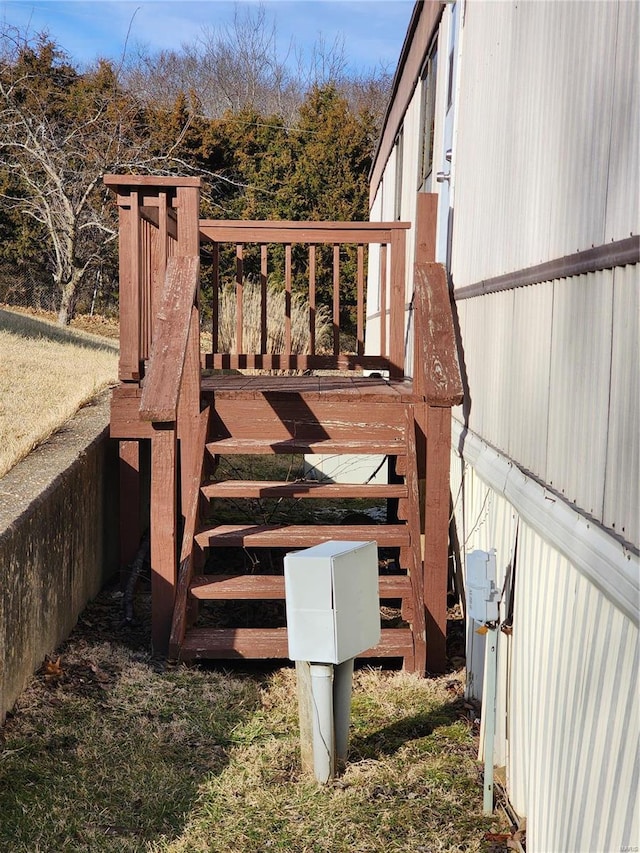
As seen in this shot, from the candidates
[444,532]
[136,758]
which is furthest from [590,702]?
[444,532]

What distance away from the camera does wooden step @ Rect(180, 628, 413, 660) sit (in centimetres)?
426

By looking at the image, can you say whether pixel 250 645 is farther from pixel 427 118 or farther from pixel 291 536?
pixel 427 118

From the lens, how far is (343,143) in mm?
19719

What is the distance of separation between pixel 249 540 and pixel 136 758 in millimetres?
1283

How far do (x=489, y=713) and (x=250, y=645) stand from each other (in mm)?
1402

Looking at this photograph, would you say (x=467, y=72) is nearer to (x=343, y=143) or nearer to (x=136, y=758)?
(x=136, y=758)

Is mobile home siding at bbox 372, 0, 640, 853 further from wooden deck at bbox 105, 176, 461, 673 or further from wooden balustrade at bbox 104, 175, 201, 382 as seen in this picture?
wooden balustrade at bbox 104, 175, 201, 382

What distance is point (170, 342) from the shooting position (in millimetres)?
4492

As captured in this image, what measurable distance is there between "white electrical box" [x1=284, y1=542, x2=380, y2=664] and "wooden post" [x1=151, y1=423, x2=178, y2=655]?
136cm

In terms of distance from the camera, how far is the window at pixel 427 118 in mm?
7070

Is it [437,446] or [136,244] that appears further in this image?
[136,244]

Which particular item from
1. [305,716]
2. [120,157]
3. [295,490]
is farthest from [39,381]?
[120,157]

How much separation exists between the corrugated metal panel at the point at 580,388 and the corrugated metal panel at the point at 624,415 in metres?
0.06

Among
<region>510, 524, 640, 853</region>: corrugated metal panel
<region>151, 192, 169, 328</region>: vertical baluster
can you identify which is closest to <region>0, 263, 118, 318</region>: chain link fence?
<region>151, 192, 169, 328</region>: vertical baluster
